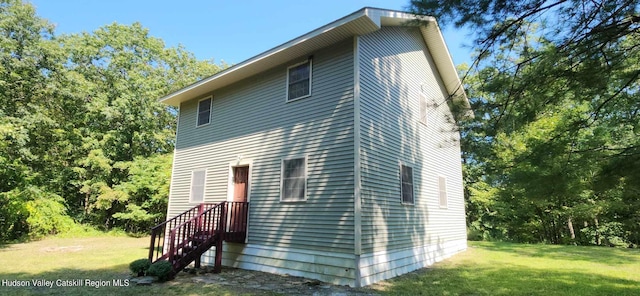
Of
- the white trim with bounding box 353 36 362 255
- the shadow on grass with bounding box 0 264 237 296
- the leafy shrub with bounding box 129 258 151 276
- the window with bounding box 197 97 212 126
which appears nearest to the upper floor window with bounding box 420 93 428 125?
the white trim with bounding box 353 36 362 255

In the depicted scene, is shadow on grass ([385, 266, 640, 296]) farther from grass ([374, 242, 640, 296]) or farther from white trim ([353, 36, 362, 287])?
white trim ([353, 36, 362, 287])

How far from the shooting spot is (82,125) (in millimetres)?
17203

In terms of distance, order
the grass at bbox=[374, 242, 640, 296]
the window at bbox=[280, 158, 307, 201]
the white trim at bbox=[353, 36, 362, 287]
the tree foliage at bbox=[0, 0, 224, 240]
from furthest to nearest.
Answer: the tree foliage at bbox=[0, 0, 224, 240], the window at bbox=[280, 158, 307, 201], the white trim at bbox=[353, 36, 362, 287], the grass at bbox=[374, 242, 640, 296]

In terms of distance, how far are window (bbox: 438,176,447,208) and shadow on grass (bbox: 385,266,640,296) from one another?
2.75m

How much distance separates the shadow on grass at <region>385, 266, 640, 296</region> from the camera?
5488mm

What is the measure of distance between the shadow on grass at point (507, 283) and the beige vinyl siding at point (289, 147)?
1.51m

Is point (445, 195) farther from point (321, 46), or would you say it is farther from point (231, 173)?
point (231, 173)

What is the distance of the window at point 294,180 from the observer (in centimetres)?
690

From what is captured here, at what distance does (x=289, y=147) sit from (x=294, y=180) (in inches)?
30.2

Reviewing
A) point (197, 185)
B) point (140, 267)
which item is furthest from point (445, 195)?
point (140, 267)

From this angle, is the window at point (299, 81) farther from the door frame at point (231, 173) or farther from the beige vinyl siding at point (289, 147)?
the door frame at point (231, 173)

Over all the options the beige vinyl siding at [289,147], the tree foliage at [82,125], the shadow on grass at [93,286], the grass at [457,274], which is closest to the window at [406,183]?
the grass at [457,274]

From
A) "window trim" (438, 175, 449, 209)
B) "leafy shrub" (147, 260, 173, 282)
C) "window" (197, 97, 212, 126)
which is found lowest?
"leafy shrub" (147, 260, 173, 282)

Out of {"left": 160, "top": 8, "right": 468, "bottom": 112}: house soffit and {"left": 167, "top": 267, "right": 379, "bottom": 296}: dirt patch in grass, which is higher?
{"left": 160, "top": 8, "right": 468, "bottom": 112}: house soffit
